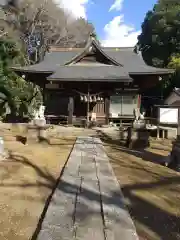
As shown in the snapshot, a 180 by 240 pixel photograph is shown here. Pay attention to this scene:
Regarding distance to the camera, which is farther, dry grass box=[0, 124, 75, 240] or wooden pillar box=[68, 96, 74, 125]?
wooden pillar box=[68, 96, 74, 125]

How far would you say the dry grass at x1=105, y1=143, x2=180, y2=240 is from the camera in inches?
148

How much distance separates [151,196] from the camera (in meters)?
5.12

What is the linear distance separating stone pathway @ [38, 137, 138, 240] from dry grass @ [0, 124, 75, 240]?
216 mm

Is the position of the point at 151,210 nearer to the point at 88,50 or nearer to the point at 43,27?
the point at 88,50

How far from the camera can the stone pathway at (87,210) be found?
3.26m

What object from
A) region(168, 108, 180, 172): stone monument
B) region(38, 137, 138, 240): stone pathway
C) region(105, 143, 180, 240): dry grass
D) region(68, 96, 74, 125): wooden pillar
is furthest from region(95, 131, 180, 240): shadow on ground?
region(68, 96, 74, 125): wooden pillar

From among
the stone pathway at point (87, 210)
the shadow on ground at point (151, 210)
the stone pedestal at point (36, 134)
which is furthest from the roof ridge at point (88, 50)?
the stone pathway at point (87, 210)

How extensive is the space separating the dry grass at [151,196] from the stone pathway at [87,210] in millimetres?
218

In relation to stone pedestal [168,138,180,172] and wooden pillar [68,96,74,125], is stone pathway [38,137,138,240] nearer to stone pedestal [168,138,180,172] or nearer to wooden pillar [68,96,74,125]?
stone pedestal [168,138,180,172]

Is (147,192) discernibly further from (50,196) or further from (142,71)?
(142,71)

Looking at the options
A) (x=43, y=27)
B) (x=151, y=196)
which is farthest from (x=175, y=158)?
(x=43, y=27)

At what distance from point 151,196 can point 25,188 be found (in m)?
2.11

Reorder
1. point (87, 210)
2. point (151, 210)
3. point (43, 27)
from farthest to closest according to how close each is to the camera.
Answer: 1. point (43, 27)
2. point (151, 210)
3. point (87, 210)

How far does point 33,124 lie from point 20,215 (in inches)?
295
